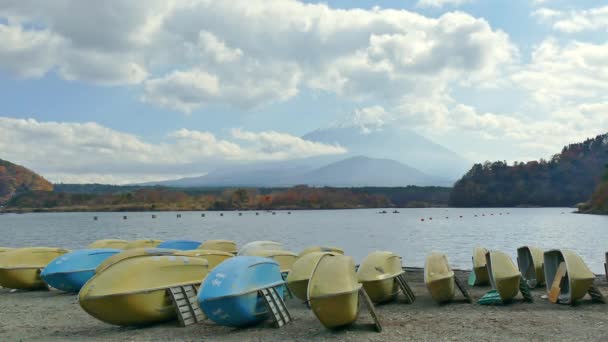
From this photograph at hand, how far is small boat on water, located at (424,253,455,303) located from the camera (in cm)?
1598

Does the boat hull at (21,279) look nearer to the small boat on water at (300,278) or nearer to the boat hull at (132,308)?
the boat hull at (132,308)

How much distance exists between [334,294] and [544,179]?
190m

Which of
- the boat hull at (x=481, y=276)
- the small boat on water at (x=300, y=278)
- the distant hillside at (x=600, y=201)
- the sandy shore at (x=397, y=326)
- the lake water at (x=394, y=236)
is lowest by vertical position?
the lake water at (x=394, y=236)

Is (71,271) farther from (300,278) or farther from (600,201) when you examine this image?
(600,201)

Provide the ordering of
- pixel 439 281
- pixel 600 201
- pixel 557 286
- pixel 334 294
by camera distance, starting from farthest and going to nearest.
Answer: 1. pixel 600 201
2. pixel 439 281
3. pixel 557 286
4. pixel 334 294

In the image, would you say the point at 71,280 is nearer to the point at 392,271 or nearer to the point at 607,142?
the point at 392,271

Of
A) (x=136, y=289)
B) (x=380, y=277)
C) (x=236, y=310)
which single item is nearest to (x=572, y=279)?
(x=380, y=277)

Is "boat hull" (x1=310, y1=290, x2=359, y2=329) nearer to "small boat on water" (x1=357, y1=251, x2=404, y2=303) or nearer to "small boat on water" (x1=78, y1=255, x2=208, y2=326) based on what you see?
"small boat on water" (x1=78, y1=255, x2=208, y2=326)

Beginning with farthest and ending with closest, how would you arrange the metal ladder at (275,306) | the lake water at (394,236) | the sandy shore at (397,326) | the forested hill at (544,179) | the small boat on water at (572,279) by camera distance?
the forested hill at (544,179) → the lake water at (394,236) → the small boat on water at (572,279) → the metal ladder at (275,306) → the sandy shore at (397,326)

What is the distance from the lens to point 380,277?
15969mm

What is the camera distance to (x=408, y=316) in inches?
574

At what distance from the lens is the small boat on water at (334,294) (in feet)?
39.0

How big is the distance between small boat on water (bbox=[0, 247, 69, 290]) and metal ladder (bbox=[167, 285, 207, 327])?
9.21 meters

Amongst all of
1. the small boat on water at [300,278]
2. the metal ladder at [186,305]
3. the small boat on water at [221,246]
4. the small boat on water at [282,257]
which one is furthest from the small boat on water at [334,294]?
the small boat on water at [221,246]
